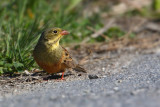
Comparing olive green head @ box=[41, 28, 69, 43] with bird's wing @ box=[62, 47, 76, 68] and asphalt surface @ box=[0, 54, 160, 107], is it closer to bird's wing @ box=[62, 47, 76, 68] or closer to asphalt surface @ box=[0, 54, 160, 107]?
bird's wing @ box=[62, 47, 76, 68]

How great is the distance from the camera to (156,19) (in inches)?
414

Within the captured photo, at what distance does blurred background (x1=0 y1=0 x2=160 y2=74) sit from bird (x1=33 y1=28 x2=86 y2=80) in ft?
1.39

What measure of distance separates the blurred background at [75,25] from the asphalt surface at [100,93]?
1149 mm

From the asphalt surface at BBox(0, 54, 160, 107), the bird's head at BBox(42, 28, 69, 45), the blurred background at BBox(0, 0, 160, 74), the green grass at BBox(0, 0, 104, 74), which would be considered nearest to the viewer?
the asphalt surface at BBox(0, 54, 160, 107)

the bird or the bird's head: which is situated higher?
the bird's head

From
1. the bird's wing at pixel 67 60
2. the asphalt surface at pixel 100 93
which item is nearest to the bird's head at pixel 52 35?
the bird's wing at pixel 67 60

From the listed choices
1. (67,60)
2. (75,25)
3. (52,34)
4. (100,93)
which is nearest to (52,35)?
(52,34)

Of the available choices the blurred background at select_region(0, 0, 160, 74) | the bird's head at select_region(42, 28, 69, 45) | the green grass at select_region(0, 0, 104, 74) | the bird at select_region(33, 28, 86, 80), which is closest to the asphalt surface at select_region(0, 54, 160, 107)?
the bird at select_region(33, 28, 86, 80)

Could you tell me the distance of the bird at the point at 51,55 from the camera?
16.5 feet

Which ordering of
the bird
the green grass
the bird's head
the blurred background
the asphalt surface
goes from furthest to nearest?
the blurred background
the green grass
the bird's head
the bird
the asphalt surface

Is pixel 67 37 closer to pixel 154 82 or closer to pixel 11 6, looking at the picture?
pixel 11 6

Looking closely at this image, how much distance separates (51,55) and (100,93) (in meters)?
1.53

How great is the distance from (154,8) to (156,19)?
3.50 ft

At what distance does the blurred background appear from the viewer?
5750mm
